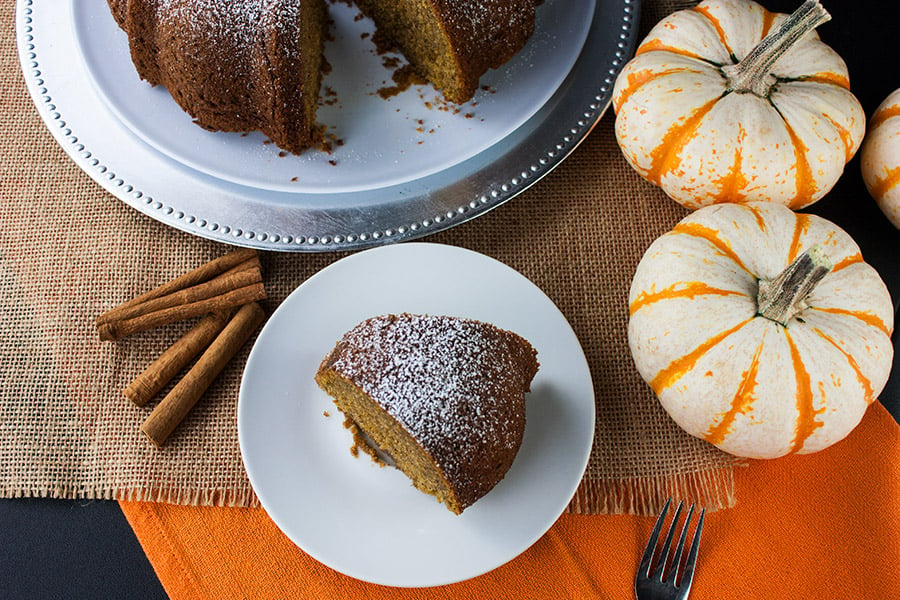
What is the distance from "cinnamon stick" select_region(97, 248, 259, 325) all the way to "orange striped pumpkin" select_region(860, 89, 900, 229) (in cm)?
192

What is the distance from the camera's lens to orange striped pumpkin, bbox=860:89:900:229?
2.34 m

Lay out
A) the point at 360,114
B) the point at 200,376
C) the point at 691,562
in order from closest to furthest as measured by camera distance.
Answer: the point at 691,562, the point at 200,376, the point at 360,114

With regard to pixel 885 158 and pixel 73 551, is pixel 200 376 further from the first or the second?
pixel 885 158

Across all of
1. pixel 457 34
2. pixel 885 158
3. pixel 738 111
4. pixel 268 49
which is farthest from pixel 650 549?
pixel 268 49

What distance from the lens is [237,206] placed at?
2.43 m

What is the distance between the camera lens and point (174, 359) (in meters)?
2.34

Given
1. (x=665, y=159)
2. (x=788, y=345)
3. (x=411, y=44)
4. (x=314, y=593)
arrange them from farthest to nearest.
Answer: (x=411, y=44) < (x=665, y=159) < (x=314, y=593) < (x=788, y=345)

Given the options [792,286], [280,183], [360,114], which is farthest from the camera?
[360,114]

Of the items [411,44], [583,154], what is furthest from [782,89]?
[411,44]

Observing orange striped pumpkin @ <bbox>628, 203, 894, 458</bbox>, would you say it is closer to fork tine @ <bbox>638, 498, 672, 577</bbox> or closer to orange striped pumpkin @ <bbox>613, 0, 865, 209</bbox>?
orange striped pumpkin @ <bbox>613, 0, 865, 209</bbox>

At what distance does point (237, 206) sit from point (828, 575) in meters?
2.03

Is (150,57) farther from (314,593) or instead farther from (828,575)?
(828,575)

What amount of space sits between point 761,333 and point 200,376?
Result: 1.56 meters

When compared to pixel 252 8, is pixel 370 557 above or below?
below
